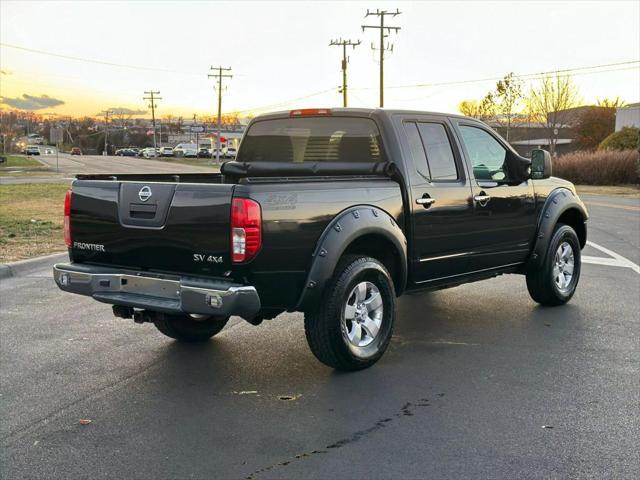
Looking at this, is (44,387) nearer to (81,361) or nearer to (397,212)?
(81,361)

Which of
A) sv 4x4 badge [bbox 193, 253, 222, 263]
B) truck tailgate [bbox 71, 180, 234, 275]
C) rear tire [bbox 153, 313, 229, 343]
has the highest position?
truck tailgate [bbox 71, 180, 234, 275]

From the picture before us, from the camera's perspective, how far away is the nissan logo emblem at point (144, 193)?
16.5 ft

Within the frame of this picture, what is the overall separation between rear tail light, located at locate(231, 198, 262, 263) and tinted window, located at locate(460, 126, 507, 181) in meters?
2.77

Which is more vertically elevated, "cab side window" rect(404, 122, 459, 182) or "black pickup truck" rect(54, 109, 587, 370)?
→ "cab side window" rect(404, 122, 459, 182)

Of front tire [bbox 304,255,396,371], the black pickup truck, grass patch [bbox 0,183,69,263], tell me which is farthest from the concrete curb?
front tire [bbox 304,255,396,371]

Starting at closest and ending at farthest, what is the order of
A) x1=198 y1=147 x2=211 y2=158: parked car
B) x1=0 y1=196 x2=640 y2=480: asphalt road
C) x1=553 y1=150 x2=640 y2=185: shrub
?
x1=0 y1=196 x2=640 y2=480: asphalt road → x1=553 y1=150 x2=640 y2=185: shrub → x1=198 y1=147 x2=211 y2=158: parked car

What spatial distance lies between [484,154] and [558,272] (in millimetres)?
1753

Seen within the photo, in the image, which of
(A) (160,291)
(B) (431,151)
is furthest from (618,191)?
(A) (160,291)

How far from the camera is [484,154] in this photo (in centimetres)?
698

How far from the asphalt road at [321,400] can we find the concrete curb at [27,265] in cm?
237

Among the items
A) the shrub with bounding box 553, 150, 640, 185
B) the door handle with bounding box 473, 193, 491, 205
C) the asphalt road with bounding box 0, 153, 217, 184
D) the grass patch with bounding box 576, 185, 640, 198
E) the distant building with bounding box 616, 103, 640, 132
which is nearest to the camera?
the door handle with bounding box 473, 193, 491, 205

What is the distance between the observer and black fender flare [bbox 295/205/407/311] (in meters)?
5.08

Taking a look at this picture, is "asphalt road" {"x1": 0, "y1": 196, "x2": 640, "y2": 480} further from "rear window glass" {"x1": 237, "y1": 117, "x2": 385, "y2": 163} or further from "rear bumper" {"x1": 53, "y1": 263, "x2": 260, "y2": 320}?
"rear window glass" {"x1": 237, "y1": 117, "x2": 385, "y2": 163}

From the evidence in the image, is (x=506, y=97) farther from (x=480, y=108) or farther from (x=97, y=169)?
(x=97, y=169)
